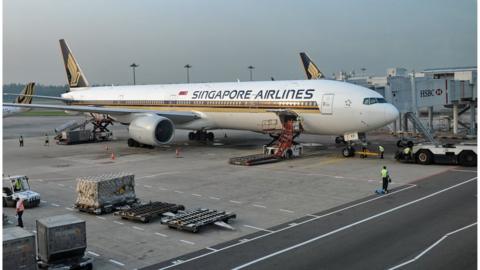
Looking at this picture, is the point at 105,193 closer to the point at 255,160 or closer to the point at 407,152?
the point at 255,160

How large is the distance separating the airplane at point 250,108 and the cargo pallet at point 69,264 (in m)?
19.1

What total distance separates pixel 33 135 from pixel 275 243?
4268 centimetres

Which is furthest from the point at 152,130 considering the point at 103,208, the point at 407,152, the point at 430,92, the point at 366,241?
the point at 366,241

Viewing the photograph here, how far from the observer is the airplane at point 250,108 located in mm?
27594

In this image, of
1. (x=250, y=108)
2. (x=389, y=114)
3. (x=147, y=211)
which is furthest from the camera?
(x=250, y=108)

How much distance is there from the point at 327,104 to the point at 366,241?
15.9 m

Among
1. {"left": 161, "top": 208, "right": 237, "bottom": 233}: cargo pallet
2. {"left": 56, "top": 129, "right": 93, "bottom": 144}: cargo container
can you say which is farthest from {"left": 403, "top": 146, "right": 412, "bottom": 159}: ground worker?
{"left": 56, "top": 129, "right": 93, "bottom": 144}: cargo container

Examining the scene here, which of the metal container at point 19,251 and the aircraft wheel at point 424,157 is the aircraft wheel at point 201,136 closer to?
the aircraft wheel at point 424,157

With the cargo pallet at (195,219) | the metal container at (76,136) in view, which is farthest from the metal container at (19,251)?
the metal container at (76,136)

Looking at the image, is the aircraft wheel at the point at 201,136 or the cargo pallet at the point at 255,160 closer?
the cargo pallet at the point at 255,160

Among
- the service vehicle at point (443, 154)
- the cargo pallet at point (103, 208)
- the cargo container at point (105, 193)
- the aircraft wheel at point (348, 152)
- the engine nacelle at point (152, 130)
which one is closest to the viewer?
the cargo pallet at point (103, 208)

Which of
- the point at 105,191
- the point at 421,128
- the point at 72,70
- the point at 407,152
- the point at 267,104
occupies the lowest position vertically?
the point at 105,191

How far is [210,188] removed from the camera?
20797mm

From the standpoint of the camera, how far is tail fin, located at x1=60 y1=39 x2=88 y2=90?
1908 inches
